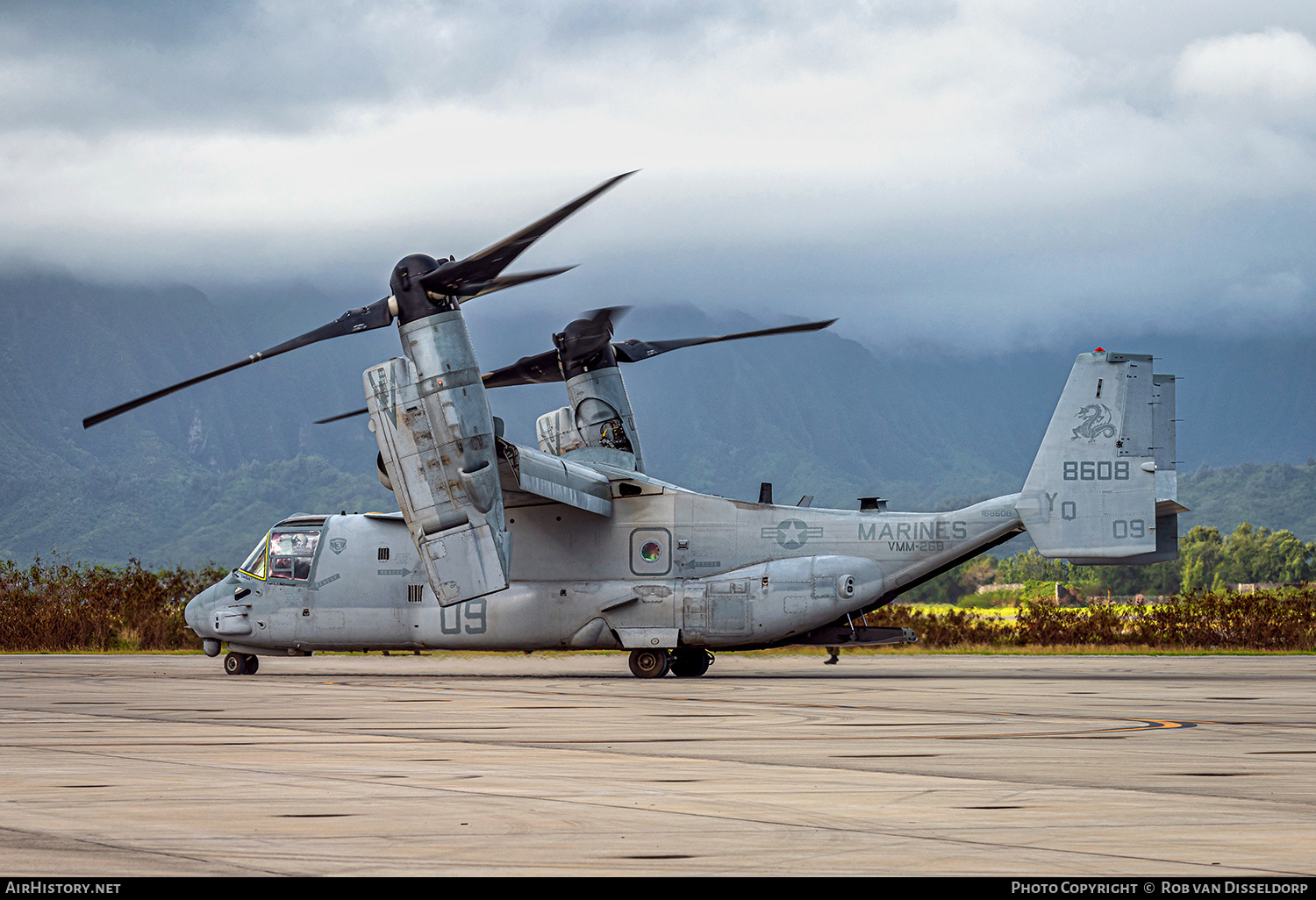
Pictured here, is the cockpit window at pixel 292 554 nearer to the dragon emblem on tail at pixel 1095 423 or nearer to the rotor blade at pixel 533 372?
the rotor blade at pixel 533 372

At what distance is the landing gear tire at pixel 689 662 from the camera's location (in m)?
30.1

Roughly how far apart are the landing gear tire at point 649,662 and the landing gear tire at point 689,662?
58cm

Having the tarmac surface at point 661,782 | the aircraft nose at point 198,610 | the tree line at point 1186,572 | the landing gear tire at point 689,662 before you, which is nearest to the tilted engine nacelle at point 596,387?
the landing gear tire at point 689,662

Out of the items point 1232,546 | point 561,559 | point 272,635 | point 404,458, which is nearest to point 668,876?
point 404,458

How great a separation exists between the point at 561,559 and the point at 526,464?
3.13m

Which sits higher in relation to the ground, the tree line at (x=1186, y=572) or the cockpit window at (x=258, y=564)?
the cockpit window at (x=258, y=564)

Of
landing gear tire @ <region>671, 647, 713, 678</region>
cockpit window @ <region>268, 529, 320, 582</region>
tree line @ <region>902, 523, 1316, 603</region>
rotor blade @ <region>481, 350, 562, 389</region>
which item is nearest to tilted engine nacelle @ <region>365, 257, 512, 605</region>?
landing gear tire @ <region>671, 647, 713, 678</region>

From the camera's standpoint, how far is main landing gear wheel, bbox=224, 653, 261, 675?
31.1m

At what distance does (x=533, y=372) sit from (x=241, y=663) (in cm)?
892

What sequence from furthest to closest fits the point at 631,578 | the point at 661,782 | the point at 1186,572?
the point at 1186,572
the point at 631,578
the point at 661,782

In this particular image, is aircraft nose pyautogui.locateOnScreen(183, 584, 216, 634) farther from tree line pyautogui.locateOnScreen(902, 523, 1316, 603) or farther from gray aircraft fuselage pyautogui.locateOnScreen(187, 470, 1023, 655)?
tree line pyautogui.locateOnScreen(902, 523, 1316, 603)

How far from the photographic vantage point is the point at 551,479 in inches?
1097

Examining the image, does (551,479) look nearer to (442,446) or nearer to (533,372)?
(442,446)

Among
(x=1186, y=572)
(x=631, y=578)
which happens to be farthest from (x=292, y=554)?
(x=1186, y=572)
